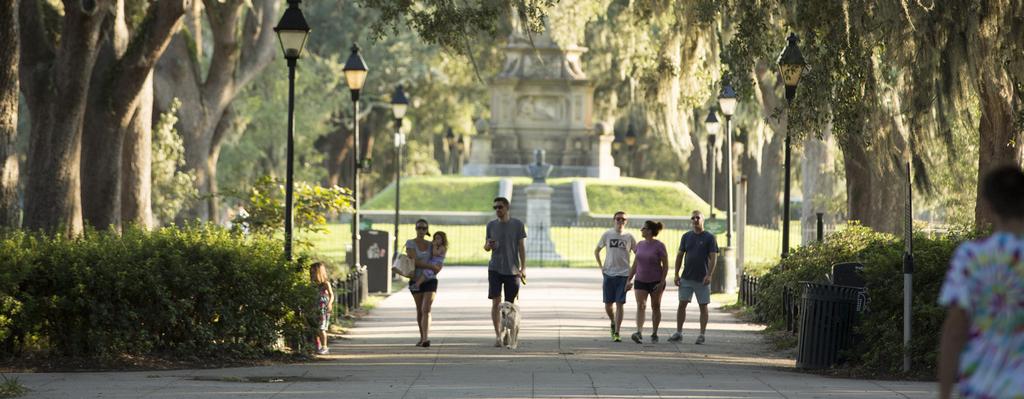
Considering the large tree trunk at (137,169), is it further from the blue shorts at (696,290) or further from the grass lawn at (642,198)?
the grass lawn at (642,198)

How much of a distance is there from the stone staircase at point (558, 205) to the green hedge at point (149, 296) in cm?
3439

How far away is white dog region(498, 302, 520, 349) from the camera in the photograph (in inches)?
660

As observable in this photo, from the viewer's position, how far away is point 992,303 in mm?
5621

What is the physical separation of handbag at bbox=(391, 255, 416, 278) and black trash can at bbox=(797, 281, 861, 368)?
4.34m

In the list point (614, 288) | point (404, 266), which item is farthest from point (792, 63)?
point (404, 266)

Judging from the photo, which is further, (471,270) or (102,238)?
(471,270)

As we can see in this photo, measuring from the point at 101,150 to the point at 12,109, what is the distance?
5888 mm

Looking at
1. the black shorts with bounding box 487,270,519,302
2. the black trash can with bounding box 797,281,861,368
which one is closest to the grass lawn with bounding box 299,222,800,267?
the black shorts with bounding box 487,270,519,302

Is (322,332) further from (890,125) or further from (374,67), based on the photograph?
(374,67)

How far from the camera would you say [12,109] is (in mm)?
17469

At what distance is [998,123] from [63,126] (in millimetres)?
11154

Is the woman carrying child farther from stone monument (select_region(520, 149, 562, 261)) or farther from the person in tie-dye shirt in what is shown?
stone monument (select_region(520, 149, 562, 261))

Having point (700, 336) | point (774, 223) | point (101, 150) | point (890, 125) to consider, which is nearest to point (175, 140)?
point (101, 150)

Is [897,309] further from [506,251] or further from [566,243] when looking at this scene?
[566,243]
